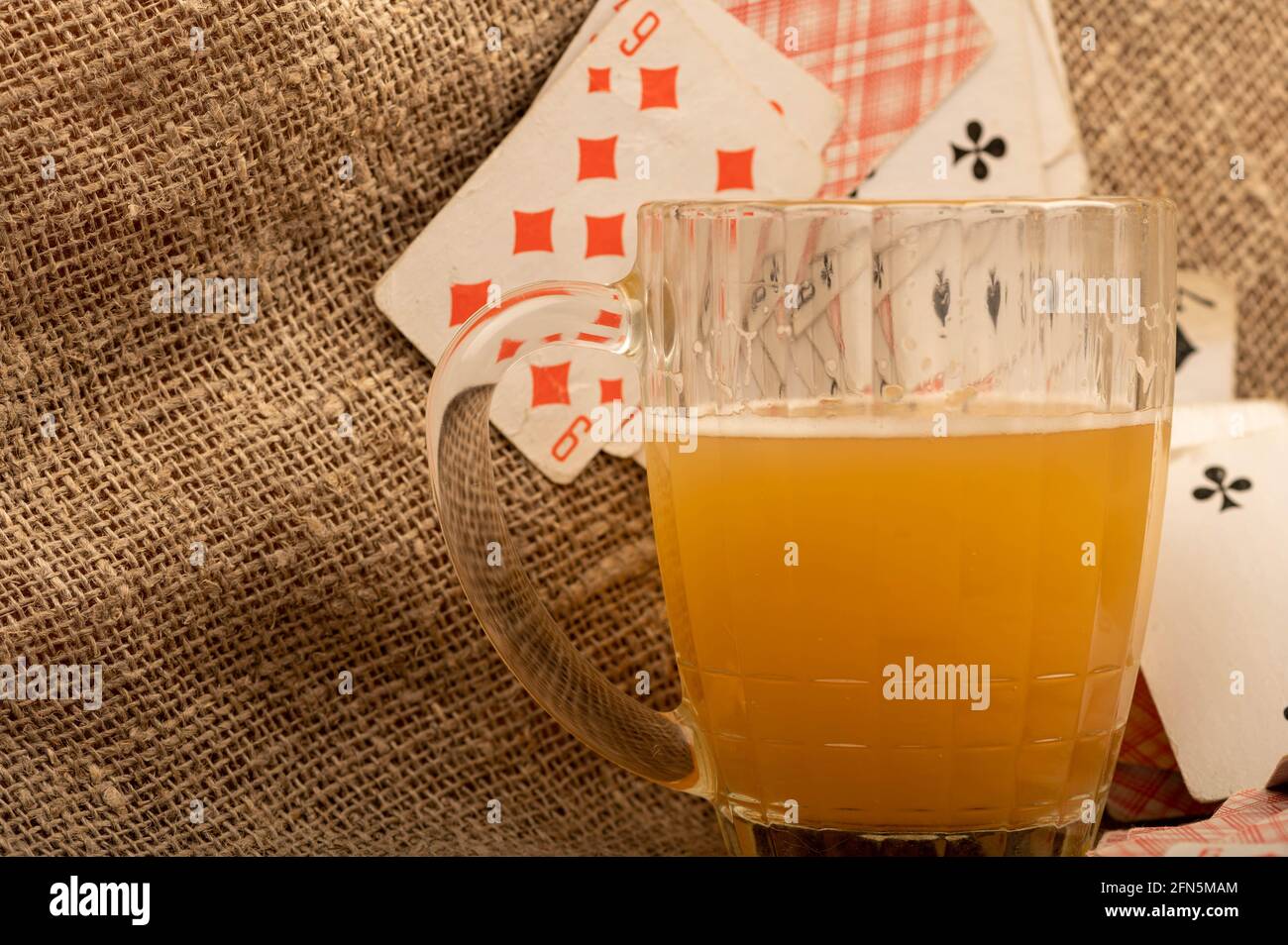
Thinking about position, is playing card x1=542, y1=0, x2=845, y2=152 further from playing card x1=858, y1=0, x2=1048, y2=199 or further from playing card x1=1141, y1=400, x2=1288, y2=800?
playing card x1=1141, y1=400, x2=1288, y2=800

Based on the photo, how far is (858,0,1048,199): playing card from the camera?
100 centimetres

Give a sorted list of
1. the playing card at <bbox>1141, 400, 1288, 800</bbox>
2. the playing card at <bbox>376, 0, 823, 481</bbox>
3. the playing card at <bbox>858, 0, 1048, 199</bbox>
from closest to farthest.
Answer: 1. the playing card at <bbox>1141, 400, 1288, 800</bbox>
2. the playing card at <bbox>376, 0, 823, 481</bbox>
3. the playing card at <bbox>858, 0, 1048, 199</bbox>

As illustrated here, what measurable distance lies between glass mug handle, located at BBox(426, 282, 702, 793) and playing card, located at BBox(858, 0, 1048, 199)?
0.43 metres

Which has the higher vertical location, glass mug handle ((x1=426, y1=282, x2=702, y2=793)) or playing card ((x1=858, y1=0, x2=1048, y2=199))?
playing card ((x1=858, y1=0, x2=1048, y2=199))

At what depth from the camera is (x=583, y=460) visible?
91cm

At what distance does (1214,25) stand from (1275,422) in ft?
1.19

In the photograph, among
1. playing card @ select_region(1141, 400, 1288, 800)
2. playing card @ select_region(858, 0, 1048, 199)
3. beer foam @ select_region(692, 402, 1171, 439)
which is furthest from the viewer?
playing card @ select_region(858, 0, 1048, 199)

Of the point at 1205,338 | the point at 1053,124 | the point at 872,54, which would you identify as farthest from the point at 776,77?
the point at 1205,338

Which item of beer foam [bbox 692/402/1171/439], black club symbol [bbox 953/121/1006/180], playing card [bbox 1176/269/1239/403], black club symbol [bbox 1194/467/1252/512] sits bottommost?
black club symbol [bbox 1194/467/1252/512]

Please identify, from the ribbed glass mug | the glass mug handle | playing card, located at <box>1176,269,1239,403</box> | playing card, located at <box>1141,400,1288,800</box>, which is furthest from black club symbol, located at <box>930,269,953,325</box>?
playing card, located at <box>1176,269,1239,403</box>

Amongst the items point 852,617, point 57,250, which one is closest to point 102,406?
point 57,250

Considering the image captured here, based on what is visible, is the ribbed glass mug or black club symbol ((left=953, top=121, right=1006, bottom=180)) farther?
black club symbol ((left=953, top=121, right=1006, bottom=180))

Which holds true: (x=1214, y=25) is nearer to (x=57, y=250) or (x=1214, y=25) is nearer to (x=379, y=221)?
(x=379, y=221)

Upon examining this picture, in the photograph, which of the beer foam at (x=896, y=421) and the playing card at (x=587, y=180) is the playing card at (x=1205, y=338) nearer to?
the playing card at (x=587, y=180)
